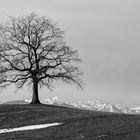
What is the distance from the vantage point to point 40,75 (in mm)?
88688

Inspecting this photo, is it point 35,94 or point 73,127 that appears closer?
point 73,127

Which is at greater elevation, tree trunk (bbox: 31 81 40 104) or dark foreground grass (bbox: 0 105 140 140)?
tree trunk (bbox: 31 81 40 104)

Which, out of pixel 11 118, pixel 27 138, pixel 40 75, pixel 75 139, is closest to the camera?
pixel 75 139

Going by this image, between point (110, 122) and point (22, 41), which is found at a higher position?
point (22, 41)

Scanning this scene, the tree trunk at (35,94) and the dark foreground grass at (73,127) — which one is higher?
the tree trunk at (35,94)

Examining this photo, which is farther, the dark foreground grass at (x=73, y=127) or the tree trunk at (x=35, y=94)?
the tree trunk at (x=35, y=94)

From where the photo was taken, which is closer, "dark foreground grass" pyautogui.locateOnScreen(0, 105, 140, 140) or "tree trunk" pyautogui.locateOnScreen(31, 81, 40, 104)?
"dark foreground grass" pyautogui.locateOnScreen(0, 105, 140, 140)

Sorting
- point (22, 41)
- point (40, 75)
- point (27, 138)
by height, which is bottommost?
point (27, 138)

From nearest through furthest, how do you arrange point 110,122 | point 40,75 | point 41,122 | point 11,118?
point 110,122 → point 41,122 → point 11,118 → point 40,75

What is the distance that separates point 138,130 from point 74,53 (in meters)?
46.2

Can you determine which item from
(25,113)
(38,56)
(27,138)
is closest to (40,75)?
(38,56)

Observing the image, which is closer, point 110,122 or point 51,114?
point 110,122

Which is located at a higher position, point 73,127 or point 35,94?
point 35,94

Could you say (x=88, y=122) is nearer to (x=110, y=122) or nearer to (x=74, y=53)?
(x=110, y=122)
